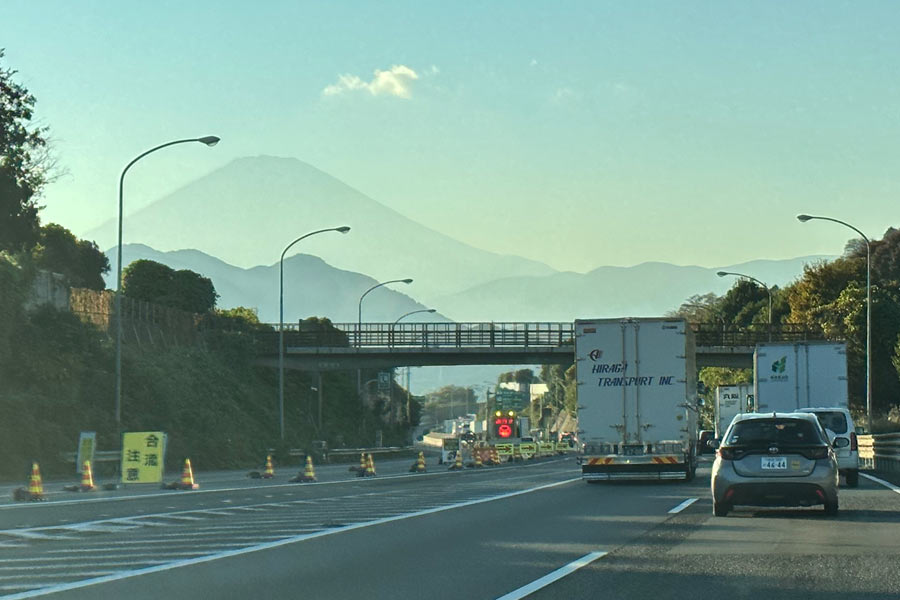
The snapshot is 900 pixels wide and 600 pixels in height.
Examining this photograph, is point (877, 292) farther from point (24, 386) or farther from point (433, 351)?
point (24, 386)

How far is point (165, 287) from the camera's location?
10119 centimetres

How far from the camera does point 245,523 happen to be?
18.2m

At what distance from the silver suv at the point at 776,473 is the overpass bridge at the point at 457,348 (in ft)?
192

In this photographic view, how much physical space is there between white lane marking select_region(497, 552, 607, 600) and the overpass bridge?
64232 millimetres

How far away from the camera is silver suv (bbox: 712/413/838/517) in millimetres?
18594

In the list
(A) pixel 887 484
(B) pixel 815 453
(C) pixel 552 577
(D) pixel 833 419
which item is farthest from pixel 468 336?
(C) pixel 552 577

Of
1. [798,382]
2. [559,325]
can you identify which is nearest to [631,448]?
[798,382]

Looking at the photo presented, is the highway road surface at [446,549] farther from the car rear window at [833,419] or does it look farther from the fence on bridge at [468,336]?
the fence on bridge at [468,336]

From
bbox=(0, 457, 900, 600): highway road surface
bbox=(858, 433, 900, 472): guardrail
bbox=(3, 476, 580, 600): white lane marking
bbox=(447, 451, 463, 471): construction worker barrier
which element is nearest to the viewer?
bbox=(3, 476, 580, 600): white lane marking

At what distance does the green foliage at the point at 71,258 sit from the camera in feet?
314

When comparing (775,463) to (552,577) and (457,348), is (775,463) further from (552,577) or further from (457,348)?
(457,348)

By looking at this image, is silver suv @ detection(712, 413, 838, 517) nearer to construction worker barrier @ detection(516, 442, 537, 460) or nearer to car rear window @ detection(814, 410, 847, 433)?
car rear window @ detection(814, 410, 847, 433)

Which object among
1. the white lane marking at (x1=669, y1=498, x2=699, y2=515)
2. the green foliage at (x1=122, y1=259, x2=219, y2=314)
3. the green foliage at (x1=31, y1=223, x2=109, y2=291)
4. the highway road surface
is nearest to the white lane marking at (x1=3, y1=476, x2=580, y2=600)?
the highway road surface

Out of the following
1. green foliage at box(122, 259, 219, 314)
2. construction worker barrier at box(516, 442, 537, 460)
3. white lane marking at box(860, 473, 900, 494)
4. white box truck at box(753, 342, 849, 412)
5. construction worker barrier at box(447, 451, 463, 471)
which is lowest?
construction worker barrier at box(516, 442, 537, 460)
